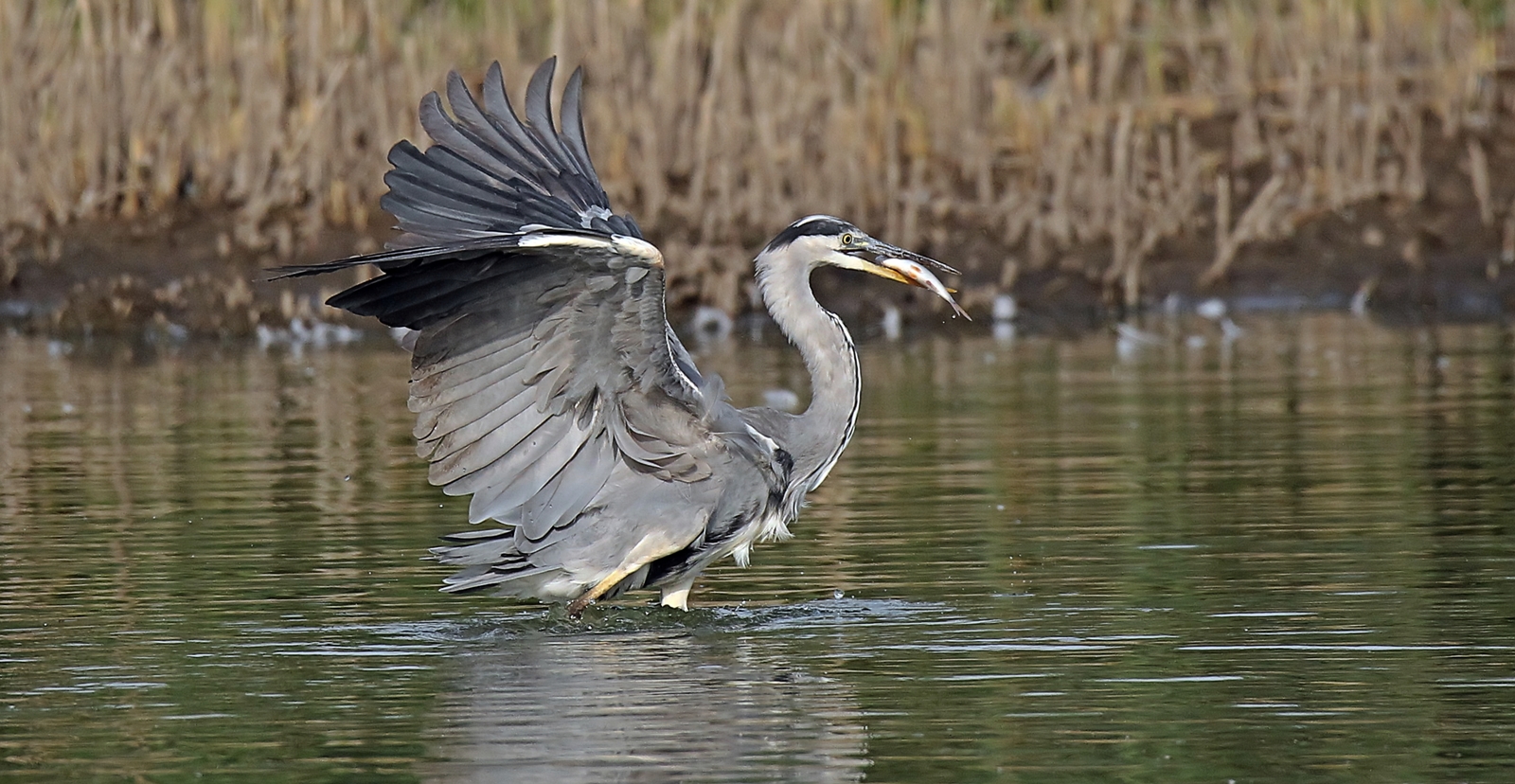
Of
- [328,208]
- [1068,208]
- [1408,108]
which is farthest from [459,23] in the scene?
[1408,108]

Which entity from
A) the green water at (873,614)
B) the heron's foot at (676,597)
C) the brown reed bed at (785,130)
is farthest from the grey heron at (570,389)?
the brown reed bed at (785,130)

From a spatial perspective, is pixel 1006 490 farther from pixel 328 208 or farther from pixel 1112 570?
pixel 328 208

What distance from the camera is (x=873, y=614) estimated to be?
23.4 feet

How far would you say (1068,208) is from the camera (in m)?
17.6

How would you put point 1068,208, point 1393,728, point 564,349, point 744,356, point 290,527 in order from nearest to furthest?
1. point 1393,728
2. point 564,349
3. point 290,527
4. point 744,356
5. point 1068,208

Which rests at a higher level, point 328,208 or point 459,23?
point 459,23

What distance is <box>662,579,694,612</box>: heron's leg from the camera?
7.78 m

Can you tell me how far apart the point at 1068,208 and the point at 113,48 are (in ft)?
22.5

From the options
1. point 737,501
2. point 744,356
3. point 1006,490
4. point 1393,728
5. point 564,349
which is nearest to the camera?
point 1393,728

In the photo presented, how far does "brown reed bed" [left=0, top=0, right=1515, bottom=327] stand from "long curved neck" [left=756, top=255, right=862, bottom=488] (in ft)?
29.9

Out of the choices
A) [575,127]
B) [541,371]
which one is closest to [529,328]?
[541,371]

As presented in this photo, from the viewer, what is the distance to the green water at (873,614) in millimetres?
5359

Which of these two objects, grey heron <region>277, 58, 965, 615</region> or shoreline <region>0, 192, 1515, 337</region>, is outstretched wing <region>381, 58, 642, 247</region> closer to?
grey heron <region>277, 58, 965, 615</region>

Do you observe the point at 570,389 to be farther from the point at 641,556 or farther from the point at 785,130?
the point at 785,130
